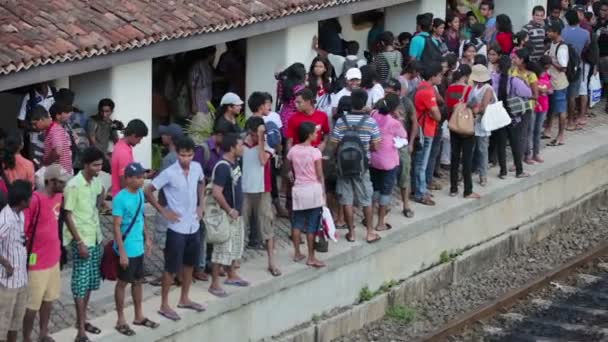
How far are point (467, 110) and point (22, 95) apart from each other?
5088mm

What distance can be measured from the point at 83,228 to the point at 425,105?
5.53 m

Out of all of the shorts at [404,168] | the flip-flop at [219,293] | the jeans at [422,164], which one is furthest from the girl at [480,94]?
the flip-flop at [219,293]

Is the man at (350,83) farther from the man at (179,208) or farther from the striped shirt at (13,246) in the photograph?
the striped shirt at (13,246)

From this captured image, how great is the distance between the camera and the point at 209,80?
1911 centimetres

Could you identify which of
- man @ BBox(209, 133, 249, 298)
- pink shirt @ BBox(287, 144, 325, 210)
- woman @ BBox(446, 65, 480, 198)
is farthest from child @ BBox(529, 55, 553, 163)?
man @ BBox(209, 133, 249, 298)

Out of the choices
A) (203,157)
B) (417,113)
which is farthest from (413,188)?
(203,157)

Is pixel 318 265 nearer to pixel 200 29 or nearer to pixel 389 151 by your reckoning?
pixel 389 151

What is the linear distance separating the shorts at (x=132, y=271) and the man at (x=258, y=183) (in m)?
2.08

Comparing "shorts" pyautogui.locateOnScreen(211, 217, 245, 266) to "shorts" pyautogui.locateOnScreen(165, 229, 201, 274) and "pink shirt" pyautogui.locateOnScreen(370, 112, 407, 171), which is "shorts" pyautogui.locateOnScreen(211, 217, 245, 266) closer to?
"shorts" pyautogui.locateOnScreen(165, 229, 201, 274)

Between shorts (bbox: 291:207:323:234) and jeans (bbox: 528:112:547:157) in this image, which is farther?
jeans (bbox: 528:112:547:157)

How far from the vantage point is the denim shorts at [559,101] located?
68.0ft

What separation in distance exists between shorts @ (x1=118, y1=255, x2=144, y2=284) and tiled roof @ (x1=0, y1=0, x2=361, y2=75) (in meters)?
2.63

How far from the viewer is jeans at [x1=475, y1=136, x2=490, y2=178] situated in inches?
730

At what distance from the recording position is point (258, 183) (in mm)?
15242
